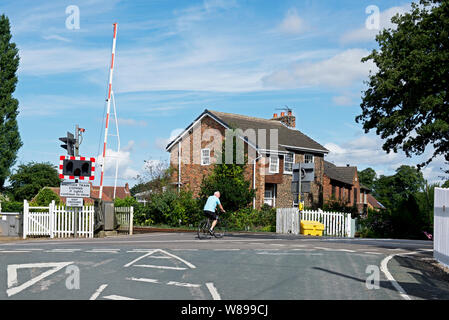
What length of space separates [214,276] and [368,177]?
360 ft

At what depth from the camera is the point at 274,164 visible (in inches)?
1633

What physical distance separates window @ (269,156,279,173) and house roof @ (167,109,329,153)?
0.90 meters

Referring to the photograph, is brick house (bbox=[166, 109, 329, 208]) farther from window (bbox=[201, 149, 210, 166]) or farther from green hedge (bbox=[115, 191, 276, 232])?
green hedge (bbox=[115, 191, 276, 232])

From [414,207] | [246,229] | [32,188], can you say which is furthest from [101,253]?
[32,188]

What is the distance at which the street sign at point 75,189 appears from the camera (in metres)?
20.5

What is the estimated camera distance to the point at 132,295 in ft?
24.0

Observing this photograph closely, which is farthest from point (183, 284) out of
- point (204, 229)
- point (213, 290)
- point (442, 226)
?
point (204, 229)

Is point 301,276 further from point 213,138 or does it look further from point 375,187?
point 375,187

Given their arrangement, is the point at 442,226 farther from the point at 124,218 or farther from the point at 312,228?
the point at 124,218

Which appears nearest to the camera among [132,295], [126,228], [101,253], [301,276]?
[132,295]

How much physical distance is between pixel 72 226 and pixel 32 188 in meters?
48.1

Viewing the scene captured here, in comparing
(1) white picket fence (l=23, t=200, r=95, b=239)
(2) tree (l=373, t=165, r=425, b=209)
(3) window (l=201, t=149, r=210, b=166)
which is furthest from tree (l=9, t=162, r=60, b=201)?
(2) tree (l=373, t=165, r=425, b=209)

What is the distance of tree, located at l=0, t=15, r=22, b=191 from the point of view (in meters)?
48.2

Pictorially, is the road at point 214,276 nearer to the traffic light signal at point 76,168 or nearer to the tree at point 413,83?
the traffic light signal at point 76,168
